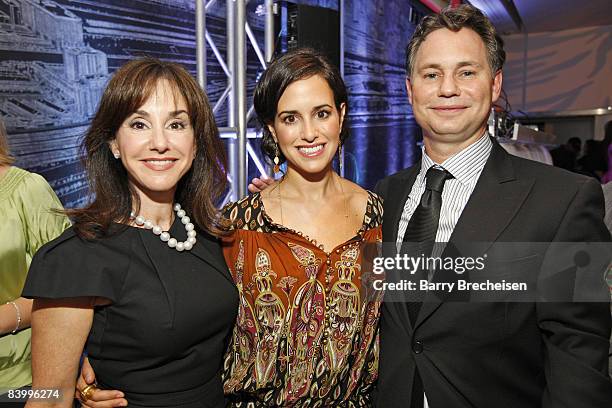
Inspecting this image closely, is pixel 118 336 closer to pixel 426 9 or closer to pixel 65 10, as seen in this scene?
pixel 65 10

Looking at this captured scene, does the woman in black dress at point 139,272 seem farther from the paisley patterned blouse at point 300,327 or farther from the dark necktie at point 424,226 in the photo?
the dark necktie at point 424,226

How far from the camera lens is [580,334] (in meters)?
1.30

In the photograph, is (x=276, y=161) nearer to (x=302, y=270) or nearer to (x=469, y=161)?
(x=302, y=270)

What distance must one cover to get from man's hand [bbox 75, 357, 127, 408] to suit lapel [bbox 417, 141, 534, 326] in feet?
2.78

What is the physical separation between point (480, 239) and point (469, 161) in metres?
0.27

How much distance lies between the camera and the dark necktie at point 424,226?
1480mm

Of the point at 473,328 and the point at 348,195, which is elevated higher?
the point at 348,195

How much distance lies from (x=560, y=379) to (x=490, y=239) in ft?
1.27

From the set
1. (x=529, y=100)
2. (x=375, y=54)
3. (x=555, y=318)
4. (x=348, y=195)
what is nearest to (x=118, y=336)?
(x=348, y=195)

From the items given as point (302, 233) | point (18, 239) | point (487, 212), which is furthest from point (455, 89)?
point (18, 239)

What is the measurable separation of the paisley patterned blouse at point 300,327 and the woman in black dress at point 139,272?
0.07 metres

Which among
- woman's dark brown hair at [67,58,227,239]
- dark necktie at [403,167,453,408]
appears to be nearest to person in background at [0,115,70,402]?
woman's dark brown hair at [67,58,227,239]

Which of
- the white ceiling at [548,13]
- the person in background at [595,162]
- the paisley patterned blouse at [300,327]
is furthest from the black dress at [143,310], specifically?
the white ceiling at [548,13]

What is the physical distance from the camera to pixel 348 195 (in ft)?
6.20
